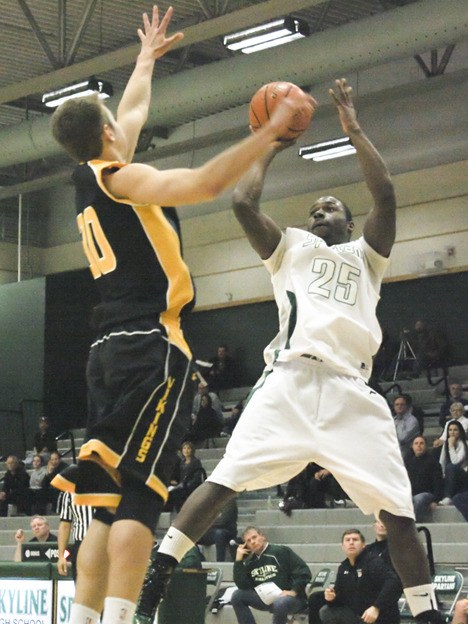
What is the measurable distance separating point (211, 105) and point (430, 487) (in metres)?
7.11

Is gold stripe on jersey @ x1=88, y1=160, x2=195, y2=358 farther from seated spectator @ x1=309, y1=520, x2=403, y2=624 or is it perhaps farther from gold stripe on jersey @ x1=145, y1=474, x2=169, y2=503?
seated spectator @ x1=309, y1=520, x2=403, y2=624

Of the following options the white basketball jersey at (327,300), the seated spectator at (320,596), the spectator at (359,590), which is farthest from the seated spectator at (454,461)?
the white basketball jersey at (327,300)

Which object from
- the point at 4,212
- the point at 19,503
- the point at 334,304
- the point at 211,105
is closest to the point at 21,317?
the point at 4,212

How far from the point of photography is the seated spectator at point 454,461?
13.9 metres

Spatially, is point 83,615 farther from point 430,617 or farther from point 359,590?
point 359,590

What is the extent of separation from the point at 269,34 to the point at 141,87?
418 inches

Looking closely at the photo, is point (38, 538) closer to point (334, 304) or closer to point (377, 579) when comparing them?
point (377, 579)

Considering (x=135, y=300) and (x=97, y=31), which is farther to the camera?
(x=97, y=31)

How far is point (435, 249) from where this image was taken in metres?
21.1

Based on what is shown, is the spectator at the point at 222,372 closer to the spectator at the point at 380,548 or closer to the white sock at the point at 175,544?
the spectator at the point at 380,548

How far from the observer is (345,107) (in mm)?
5531

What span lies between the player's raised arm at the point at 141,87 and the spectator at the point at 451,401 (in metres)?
11.8

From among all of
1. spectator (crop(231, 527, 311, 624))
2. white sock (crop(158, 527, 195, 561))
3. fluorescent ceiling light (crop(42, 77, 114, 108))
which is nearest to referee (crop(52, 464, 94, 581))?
white sock (crop(158, 527, 195, 561))

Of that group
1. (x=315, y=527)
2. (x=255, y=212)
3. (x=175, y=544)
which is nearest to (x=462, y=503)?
(x=315, y=527)
